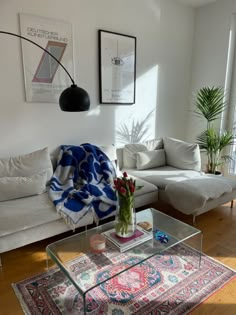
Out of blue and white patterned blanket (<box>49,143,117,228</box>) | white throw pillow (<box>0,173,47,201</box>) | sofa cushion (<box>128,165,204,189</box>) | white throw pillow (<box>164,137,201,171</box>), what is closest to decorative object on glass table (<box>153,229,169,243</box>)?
blue and white patterned blanket (<box>49,143,117,228</box>)

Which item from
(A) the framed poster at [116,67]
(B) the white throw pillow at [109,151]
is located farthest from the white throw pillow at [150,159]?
(A) the framed poster at [116,67]

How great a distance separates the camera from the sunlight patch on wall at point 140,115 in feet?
11.2

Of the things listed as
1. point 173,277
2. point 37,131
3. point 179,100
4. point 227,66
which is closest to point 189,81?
point 179,100

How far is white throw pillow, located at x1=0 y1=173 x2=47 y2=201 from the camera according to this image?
6.99ft

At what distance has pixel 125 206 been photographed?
1.71 m

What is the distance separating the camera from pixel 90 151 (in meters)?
2.70

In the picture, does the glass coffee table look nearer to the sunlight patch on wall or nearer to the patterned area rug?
the patterned area rug

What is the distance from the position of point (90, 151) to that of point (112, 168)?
0.31 meters

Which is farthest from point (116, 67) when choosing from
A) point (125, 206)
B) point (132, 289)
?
point (132, 289)

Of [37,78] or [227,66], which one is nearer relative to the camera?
[37,78]

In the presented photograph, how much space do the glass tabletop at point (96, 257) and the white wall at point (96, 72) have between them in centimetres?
136

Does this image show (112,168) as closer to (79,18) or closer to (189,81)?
(79,18)

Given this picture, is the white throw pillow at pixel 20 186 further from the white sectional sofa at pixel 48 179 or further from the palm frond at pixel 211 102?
the palm frond at pixel 211 102

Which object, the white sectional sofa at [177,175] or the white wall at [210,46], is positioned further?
the white wall at [210,46]
